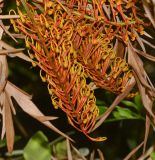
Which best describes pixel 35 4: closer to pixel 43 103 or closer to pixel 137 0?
pixel 137 0

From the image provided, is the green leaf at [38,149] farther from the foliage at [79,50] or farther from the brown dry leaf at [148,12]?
the brown dry leaf at [148,12]

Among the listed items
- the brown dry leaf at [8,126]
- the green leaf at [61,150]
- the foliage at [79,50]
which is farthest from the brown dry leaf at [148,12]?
the green leaf at [61,150]

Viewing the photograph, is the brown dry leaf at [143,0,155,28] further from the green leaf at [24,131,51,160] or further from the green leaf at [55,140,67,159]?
the green leaf at [55,140,67,159]

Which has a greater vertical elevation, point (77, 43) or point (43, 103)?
point (77, 43)

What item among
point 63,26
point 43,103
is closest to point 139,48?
point 63,26

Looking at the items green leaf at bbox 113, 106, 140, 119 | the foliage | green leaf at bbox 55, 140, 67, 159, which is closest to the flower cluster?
the foliage

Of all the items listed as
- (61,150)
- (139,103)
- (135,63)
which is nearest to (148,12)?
(135,63)

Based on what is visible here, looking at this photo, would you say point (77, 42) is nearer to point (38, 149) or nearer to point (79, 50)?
point (79, 50)

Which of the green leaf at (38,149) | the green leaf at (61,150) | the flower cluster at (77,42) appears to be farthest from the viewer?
the green leaf at (61,150)
